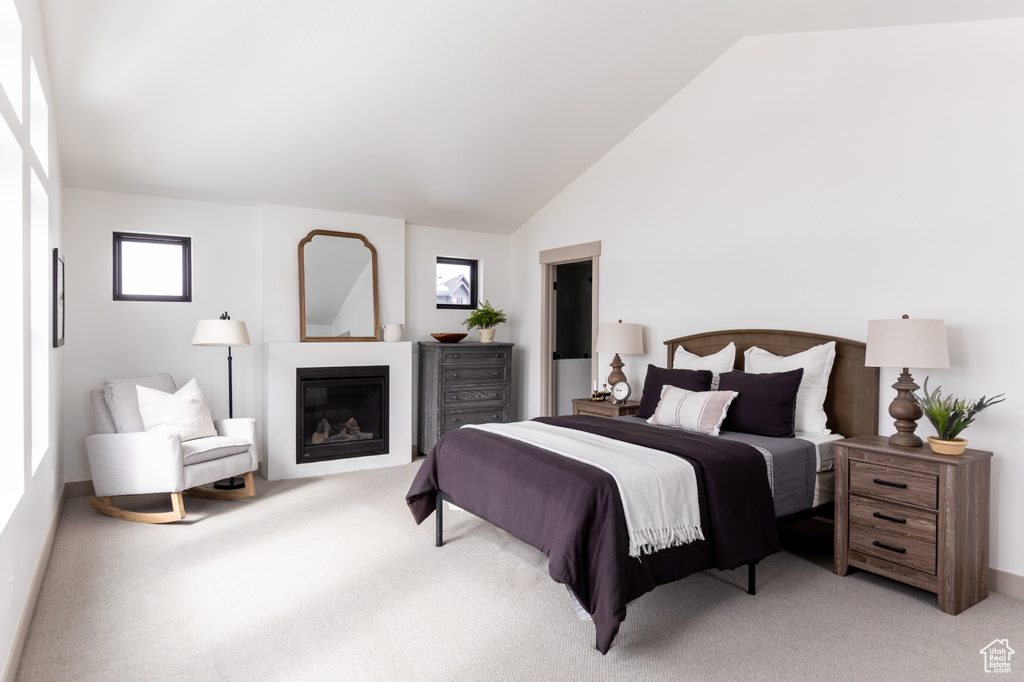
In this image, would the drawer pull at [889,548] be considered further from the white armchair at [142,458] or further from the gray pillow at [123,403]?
the gray pillow at [123,403]

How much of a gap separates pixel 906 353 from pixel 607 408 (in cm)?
211

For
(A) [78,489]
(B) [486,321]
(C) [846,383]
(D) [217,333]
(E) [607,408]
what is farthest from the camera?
(B) [486,321]

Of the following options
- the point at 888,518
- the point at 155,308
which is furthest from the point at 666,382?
the point at 155,308

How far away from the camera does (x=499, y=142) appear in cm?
478

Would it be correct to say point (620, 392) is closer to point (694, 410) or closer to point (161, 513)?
point (694, 410)

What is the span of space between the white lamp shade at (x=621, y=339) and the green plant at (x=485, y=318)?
5.05 feet

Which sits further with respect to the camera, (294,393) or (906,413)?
(294,393)

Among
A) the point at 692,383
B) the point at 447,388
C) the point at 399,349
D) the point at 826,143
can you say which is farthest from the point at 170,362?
the point at 826,143

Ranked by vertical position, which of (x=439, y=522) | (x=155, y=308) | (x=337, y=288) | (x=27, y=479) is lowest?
(x=439, y=522)

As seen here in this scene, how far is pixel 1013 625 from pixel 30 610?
4210 mm

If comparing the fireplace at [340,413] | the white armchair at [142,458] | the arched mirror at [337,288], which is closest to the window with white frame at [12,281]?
the white armchair at [142,458]

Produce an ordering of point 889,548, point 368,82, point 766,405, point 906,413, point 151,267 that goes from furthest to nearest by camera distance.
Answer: point 151,267 < point 368,82 < point 766,405 < point 906,413 < point 889,548

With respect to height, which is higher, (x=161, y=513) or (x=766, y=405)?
(x=766, y=405)

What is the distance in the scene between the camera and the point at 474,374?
5.83 meters
